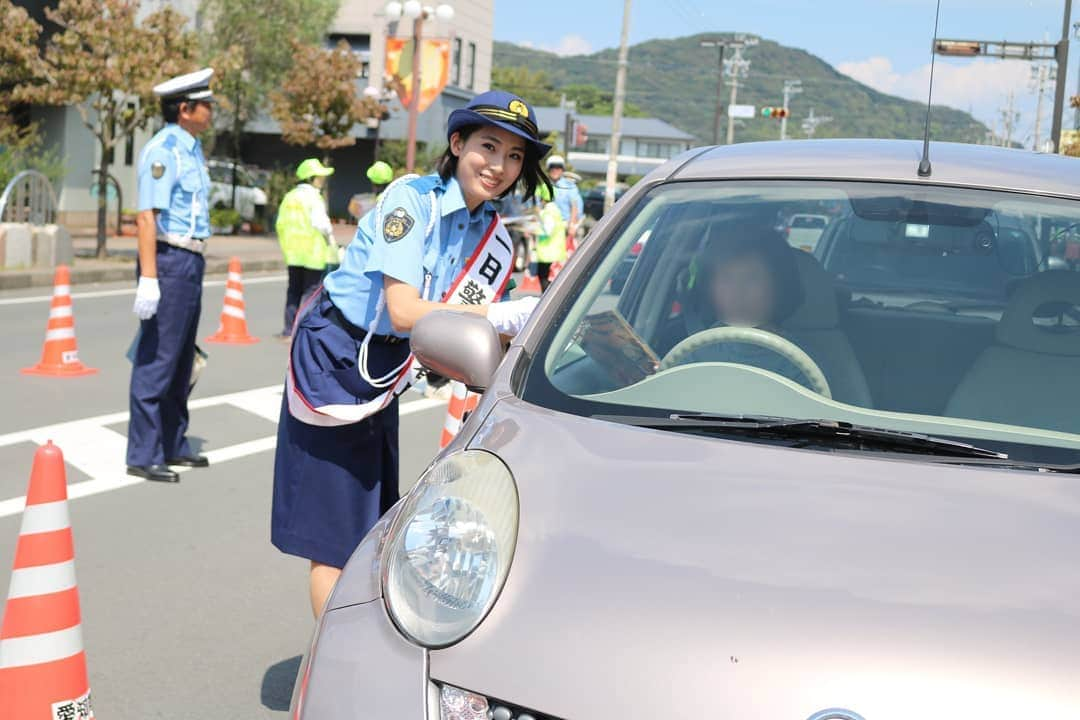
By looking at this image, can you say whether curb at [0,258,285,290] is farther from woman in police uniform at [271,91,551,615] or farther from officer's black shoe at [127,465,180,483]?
woman in police uniform at [271,91,551,615]

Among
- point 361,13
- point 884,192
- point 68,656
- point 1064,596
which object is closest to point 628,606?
point 1064,596

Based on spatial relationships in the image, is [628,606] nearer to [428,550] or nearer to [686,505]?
[686,505]

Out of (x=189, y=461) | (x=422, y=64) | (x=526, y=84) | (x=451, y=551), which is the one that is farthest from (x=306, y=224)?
(x=526, y=84)

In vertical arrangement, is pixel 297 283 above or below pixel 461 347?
below

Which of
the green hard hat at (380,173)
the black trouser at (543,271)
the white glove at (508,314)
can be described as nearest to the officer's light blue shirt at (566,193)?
the black trouser at (543,271)

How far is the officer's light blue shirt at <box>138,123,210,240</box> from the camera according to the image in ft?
22.2

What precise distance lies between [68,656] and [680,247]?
1.94 meters

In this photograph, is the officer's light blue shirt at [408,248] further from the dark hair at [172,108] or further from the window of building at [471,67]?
the window of building at [471,67]

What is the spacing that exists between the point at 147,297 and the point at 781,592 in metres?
5.25

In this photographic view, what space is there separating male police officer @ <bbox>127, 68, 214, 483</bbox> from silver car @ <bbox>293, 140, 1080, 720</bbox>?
395 cm

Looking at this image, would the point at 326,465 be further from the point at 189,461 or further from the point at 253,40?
the point at 253,40

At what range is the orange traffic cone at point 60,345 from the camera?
10203 millimetres

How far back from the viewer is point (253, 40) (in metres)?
36.9

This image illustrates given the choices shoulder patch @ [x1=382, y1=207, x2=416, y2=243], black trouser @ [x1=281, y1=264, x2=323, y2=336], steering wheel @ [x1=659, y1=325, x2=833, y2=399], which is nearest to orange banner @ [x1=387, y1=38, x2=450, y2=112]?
black trouser @ [x1=281, y1=264, x2=323, y2=336]
